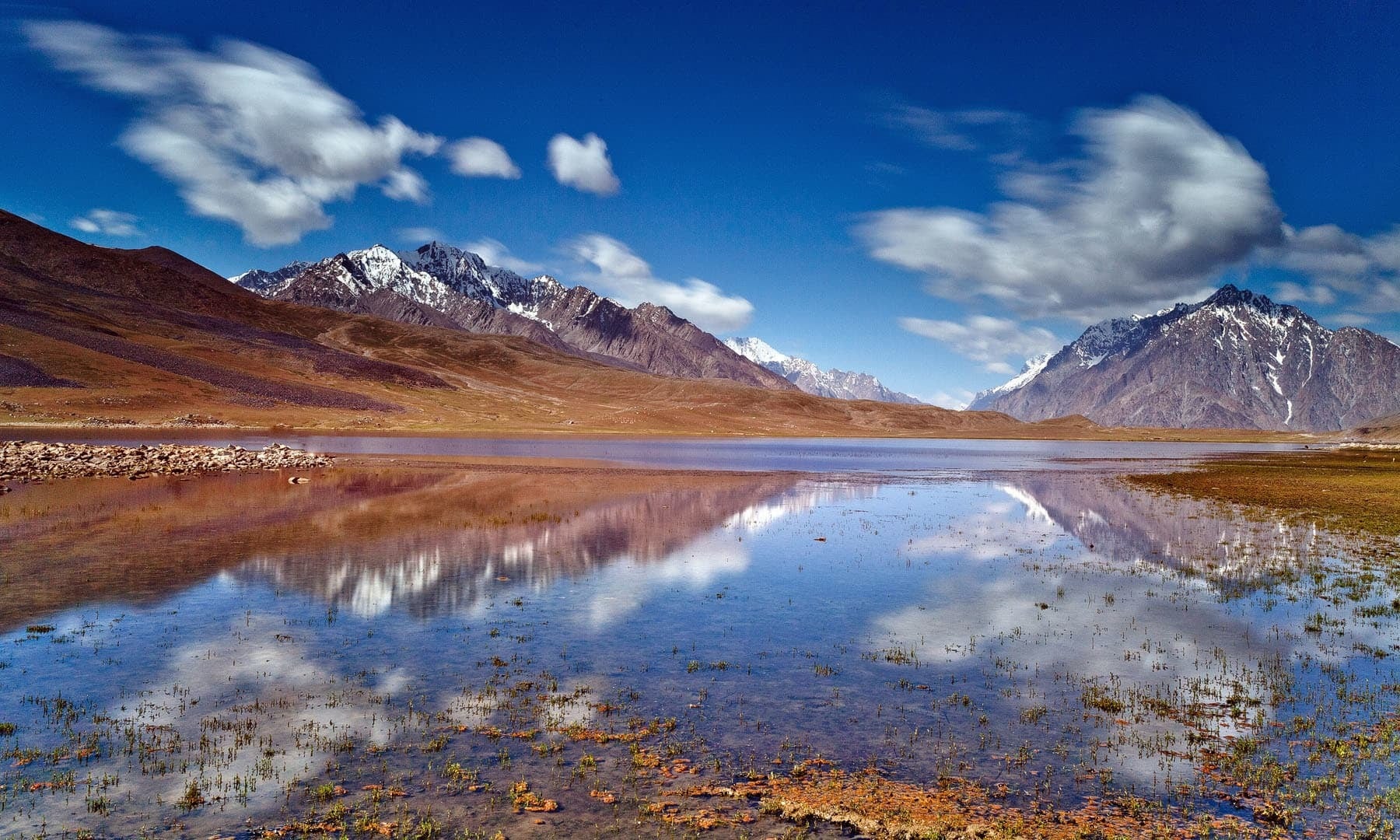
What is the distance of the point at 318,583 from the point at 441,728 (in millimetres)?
15459

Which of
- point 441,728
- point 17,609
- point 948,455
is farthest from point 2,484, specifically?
point 948,455

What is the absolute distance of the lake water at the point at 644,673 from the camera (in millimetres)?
13273

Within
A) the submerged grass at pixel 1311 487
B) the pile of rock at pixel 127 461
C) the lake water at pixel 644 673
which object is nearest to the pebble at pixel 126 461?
the pile of rock at pixel 127 461

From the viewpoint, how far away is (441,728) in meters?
15.9

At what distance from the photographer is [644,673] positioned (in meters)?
19.9

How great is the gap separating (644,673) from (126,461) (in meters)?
68.9

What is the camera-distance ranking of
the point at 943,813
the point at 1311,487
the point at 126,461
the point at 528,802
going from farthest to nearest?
the point at 1311,487 < the point at 126,461 < the point at 528,802 < the point at 943,813

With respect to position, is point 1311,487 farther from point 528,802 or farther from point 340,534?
point 528,802

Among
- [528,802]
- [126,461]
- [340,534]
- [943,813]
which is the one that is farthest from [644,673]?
[126,461]

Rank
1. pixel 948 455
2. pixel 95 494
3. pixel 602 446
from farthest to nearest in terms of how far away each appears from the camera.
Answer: pixel 948 455 → pixel 602 446 → pixel 95 494

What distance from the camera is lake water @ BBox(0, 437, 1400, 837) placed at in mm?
13273

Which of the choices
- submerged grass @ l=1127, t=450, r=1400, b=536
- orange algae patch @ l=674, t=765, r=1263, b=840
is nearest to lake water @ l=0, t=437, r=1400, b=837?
orange algae patch @ l=674, t=765, r=1263, b=840

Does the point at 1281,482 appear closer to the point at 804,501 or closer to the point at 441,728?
the point at 804,501

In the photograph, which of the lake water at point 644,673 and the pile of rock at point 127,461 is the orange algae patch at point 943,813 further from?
the pile of rock at point 127,461
